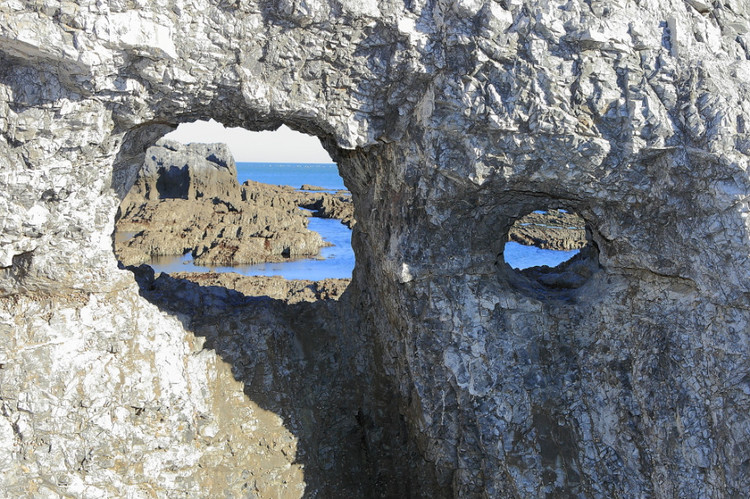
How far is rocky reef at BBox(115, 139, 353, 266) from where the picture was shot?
63.9ft

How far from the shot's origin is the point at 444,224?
270 inches

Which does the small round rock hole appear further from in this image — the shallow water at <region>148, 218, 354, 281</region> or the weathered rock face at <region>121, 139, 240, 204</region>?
the weathered rock face at <region>121, 139, 240, 204</region>

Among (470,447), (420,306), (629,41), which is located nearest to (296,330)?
(420,306)

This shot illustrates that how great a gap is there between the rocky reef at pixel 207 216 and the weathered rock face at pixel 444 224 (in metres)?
9.97

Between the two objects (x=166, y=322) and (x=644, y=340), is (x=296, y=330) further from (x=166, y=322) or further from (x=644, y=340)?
(x=644, y=340)

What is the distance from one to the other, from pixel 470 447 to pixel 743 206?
3893 mm

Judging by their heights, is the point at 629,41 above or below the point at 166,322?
Answer: above

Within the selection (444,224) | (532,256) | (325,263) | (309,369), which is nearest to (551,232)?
(532,256)

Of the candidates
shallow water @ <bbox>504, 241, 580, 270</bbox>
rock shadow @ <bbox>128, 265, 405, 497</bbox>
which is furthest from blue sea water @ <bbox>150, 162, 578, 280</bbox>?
rock shadow @ <bbox>128, 265, 405, 497</bbox>

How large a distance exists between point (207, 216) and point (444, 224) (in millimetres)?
17446

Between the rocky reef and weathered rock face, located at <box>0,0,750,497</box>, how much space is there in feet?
32.7

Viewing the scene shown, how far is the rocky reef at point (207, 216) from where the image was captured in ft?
63.9

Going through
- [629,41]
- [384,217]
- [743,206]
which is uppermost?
[629,41]

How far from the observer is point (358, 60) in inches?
248
